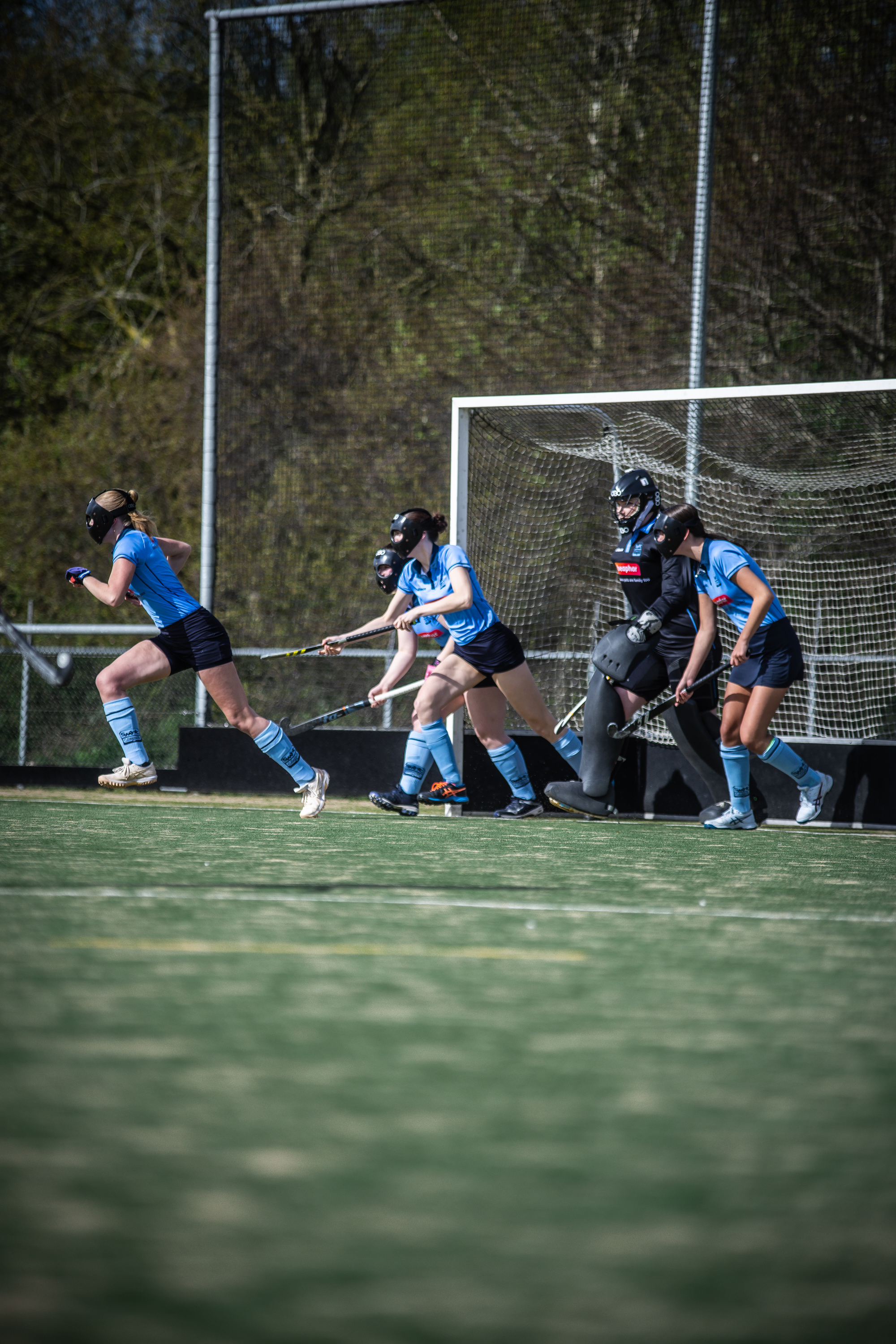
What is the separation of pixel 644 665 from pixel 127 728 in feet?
9.02

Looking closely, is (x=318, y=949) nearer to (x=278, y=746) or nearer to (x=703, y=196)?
(x=278, y=746)

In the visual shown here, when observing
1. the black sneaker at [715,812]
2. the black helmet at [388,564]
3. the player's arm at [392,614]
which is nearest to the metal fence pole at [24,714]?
the player's arm at [392,614]

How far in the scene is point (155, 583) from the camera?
24.9 ft

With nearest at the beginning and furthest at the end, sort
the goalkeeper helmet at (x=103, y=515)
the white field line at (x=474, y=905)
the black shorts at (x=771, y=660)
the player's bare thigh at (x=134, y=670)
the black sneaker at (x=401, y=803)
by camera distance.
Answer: the white field line at (x=474, y=905), the goalkeeper helmet at (x=103, y=515), the player's bare thigh at (x=134, y=670), the black shorts at (x=771, y=660), the black sneaker at (x=401, y=803)

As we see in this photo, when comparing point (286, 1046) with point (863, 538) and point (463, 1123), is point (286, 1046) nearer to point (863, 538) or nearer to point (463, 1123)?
point (463, 1123)

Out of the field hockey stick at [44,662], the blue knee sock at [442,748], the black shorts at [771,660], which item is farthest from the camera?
the blue knee sock at [442,748]

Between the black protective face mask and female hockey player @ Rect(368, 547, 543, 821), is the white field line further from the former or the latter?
female hockey player @ Rect(368, 547, 543, 821)

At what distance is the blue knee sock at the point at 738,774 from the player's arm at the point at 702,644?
14.6 inches

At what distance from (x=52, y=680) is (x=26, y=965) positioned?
2.91m

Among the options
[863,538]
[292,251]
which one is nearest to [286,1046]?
[863,538]

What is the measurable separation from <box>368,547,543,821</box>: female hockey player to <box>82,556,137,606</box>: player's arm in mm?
1625

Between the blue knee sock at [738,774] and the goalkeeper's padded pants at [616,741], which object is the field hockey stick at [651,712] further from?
the blue knee sock at [738,774]

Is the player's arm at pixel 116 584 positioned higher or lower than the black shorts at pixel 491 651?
higher

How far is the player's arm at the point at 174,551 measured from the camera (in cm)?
779
